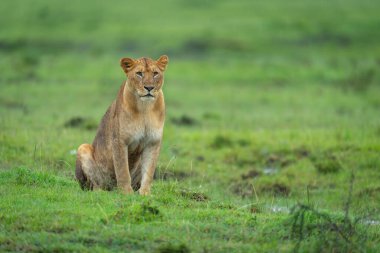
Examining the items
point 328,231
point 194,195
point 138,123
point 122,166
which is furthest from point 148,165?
point 328,231

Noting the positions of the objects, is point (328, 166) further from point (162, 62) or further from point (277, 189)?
point (162, 62)

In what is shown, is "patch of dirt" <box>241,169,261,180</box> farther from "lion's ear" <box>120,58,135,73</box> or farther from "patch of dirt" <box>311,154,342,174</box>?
"lion's ear" <box>120,58,135,73</box>

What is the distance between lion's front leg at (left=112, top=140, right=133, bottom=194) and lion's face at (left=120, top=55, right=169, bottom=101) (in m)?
0.65

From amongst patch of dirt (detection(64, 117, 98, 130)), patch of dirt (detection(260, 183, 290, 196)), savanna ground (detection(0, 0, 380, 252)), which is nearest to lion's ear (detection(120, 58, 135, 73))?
savanna ground (detection(0, 0, 380, 252))

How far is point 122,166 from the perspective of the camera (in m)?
9.47

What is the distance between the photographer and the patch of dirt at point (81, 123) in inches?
648

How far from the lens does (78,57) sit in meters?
29.4

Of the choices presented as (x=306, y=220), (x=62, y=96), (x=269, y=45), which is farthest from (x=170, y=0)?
(x=306, y=220)

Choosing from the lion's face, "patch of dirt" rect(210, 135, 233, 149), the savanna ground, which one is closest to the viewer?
the savanna ground

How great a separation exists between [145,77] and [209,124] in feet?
31.8

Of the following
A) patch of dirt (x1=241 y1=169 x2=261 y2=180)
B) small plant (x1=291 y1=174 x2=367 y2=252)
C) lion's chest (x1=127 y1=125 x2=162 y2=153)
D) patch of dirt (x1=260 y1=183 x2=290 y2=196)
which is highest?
lion's chest (x1=127 y1=125 x2=162 y2=153)

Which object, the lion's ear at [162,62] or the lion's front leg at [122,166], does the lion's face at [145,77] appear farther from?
the lion's front leg at [122,166]

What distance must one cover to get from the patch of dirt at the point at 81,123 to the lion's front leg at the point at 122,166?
6987 millimetres

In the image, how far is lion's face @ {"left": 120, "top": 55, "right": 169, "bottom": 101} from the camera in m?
9.38
